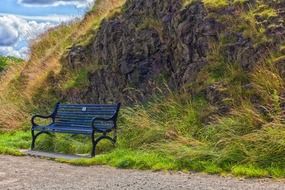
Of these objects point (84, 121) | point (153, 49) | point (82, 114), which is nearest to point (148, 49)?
point (153, 49)

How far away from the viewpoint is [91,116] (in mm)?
12695

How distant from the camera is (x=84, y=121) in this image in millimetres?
12758

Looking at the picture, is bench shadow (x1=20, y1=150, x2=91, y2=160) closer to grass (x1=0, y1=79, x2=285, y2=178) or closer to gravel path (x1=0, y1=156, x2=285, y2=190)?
grass (x1=0, y1=79, x2=285, y2=178)

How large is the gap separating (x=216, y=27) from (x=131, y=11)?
150 inches

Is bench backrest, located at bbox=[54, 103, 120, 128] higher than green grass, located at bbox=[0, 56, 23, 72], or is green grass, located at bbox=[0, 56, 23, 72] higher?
green grass, located at bbox=[0, 56, 23, 72]

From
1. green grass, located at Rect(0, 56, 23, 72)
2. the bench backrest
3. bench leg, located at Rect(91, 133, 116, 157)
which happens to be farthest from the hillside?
green grass, located at Rect(0, 56, 23, 72)

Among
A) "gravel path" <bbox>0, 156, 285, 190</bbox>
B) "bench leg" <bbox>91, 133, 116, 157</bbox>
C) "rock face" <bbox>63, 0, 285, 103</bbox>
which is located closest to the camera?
"gravel path" <bbox>0, 156, 285, 190</bbox>

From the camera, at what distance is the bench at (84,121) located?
37.6 ft

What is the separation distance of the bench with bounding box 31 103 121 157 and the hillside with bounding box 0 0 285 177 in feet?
0.88

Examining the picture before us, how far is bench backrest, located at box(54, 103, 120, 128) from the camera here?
12180mm

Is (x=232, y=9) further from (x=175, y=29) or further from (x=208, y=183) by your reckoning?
(x=208, y=183)

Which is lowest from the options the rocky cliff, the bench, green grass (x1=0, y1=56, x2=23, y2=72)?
the bench

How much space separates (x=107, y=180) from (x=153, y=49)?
20.0 ft

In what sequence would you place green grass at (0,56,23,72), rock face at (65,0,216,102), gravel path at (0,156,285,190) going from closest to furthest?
gravel path at (0,156,285,190) → rock face at (65,0,216,102) → green grass at (0,56,23,72)
